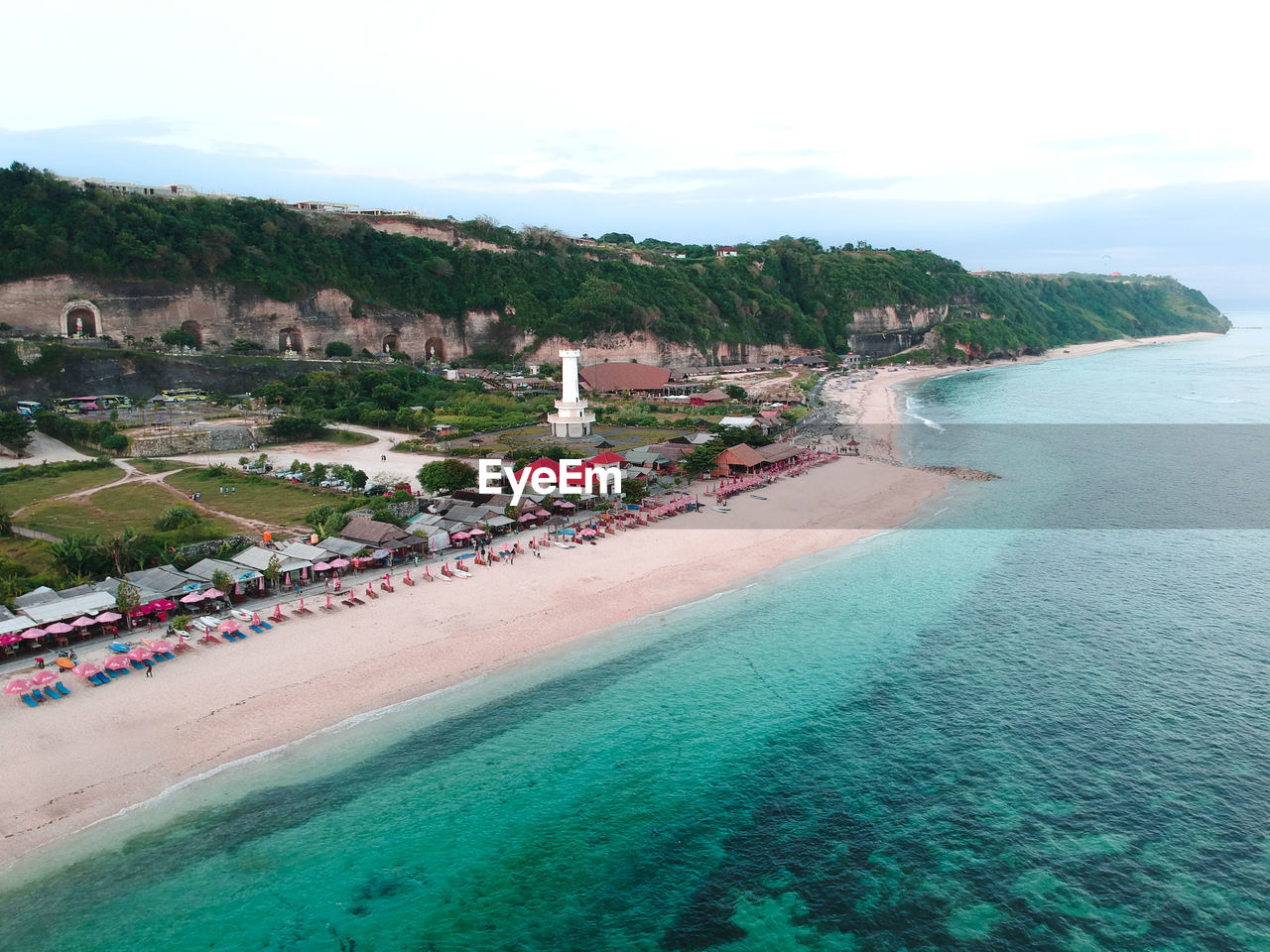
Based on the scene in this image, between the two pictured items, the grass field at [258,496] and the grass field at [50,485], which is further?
the grass field at [50,485]

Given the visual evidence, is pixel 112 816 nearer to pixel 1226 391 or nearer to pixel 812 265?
pixel 1226 391

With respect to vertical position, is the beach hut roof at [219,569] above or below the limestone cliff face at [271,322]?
below

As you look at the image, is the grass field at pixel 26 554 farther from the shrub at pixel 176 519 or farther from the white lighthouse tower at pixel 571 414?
the white lighthouse tower at pixel 571 414

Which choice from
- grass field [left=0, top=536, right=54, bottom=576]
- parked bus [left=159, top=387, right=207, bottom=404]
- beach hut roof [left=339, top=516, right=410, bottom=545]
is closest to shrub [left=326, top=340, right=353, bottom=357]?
parked bus [left=159, top=387, right=207, bottom=404]

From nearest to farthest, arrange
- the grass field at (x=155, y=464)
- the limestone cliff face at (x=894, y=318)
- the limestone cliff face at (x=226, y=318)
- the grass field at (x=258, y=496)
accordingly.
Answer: the grass field at (x=258, y=496)
the grass field at (x=155, y=464)
the limestone cliff face at (x=226, y=318)
the limestone cliff face at (x=894, y=318)

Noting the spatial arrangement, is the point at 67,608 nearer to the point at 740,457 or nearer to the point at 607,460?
the point at 607,460

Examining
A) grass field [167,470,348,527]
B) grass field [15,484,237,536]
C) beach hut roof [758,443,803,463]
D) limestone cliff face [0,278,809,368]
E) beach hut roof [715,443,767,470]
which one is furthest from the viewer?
limestone cliff face [0,278,809,368]

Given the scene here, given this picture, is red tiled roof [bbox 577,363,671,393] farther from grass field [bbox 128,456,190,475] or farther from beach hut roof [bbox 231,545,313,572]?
beach hut roof [bbox 231,545,313,572]

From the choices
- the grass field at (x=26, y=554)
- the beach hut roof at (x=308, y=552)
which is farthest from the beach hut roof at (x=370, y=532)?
the grass field at (x=26, y=554)
